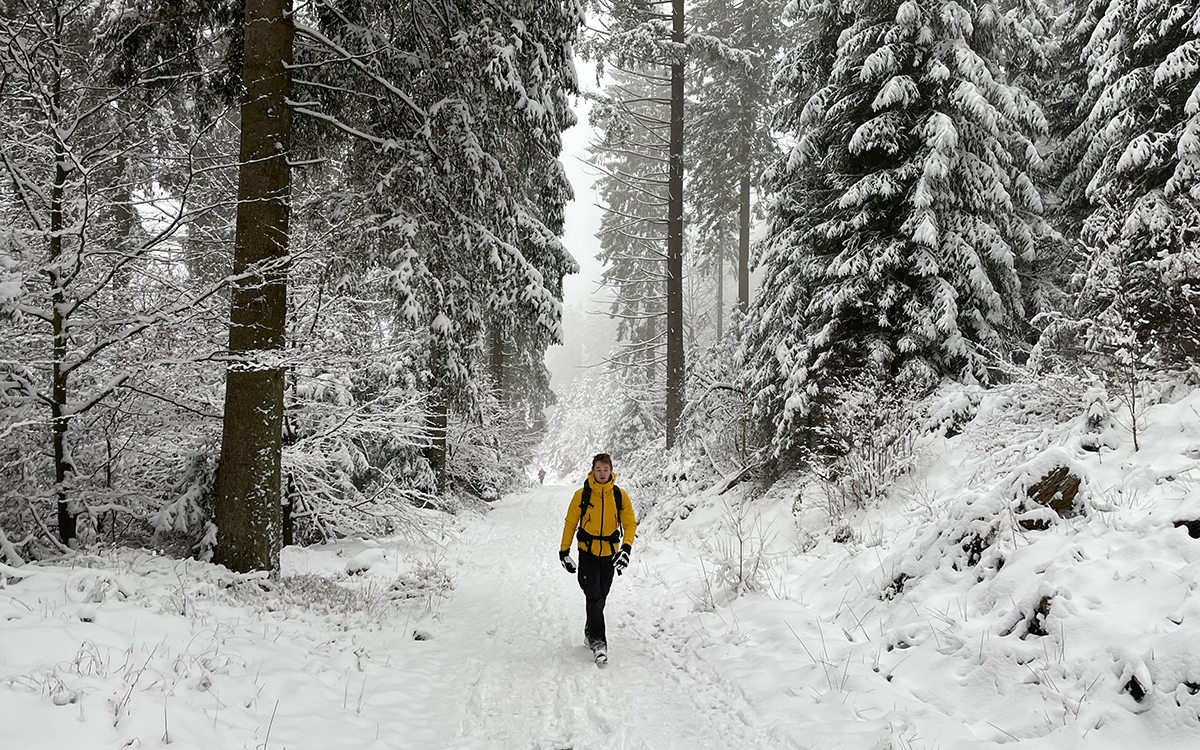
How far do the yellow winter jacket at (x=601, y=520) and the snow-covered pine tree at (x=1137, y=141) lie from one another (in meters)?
5.55

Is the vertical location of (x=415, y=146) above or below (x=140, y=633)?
above

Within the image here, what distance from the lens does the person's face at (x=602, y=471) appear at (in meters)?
6.17

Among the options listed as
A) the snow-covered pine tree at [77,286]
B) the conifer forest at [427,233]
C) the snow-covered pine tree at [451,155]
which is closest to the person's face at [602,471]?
the conifer forest at [427,233]

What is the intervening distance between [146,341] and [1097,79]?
15189 mm

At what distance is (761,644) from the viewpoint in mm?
5402

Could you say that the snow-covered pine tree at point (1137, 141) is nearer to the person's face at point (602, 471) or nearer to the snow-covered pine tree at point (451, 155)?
the person's face at point (602, 471)

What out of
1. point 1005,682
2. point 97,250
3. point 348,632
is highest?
point 97,250

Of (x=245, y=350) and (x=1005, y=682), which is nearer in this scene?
(x=1005, y=682)

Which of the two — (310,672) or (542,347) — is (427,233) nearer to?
(542,347)

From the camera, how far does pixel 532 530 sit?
1357cm

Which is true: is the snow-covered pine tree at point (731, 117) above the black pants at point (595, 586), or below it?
above

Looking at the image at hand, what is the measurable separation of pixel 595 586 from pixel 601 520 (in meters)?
0.65

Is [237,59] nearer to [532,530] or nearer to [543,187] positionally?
[543,187]

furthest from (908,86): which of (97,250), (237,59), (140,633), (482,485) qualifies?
(482,485)
